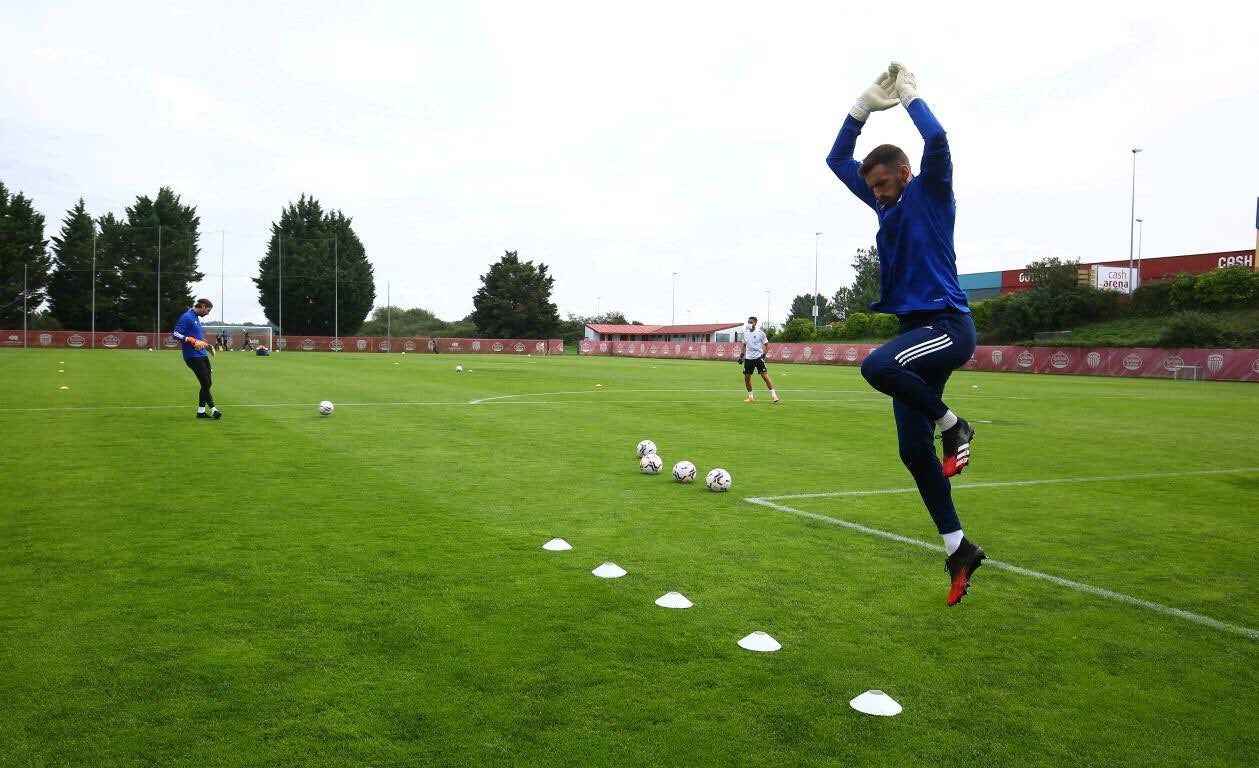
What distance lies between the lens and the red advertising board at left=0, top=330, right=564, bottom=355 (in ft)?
226

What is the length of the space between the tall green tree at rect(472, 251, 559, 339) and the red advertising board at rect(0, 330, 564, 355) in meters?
15.8

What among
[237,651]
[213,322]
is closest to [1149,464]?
[237,651]

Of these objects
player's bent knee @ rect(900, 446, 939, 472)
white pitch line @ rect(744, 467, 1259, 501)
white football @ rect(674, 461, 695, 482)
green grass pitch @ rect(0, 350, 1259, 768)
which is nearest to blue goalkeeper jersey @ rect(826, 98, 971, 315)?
player's bent knee @ rect(900, 446, 939, 472)

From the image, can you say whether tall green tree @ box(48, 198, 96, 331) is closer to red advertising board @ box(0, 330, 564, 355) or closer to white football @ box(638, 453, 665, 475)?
red advertising board @ box(0, 330, 564, 355)

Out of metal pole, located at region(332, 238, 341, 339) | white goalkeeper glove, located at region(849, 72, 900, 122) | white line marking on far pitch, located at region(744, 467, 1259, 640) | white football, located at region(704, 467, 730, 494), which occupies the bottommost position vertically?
white line marking on far pitch, located at region(744, 467, 1259, 640)

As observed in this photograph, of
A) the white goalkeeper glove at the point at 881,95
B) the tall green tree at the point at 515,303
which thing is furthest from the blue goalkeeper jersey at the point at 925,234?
the tall green tree at the point at 515,303

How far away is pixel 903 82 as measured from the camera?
17.0ft

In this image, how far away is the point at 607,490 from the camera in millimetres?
8984

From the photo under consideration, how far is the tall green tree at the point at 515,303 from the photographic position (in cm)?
10706

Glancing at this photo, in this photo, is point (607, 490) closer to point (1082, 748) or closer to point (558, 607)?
point (558, 607)

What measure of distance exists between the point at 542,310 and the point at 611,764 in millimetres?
106271

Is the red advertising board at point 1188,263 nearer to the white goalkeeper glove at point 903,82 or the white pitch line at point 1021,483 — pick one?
the white pitch line at point 1021,483

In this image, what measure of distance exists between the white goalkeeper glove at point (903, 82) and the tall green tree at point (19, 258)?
8406 cm

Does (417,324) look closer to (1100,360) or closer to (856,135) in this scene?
(1100,360)
